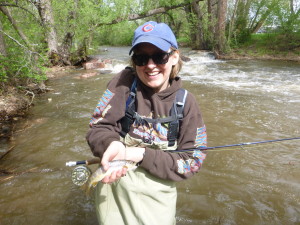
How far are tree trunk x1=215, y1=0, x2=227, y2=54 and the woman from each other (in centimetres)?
1744

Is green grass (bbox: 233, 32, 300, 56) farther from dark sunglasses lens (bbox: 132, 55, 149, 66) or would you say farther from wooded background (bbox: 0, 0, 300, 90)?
dark sunglasses lens (bbox: 132, 55, 149, 66)

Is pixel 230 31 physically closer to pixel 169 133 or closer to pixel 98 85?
pixel 98 85

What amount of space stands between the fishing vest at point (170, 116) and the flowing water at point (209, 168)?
134 cm

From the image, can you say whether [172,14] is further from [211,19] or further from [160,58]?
[160,58]

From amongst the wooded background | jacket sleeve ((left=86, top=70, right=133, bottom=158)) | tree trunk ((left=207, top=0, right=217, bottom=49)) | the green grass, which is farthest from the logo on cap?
tree trunk ((left=207, top=0, right=217, bottom=49))

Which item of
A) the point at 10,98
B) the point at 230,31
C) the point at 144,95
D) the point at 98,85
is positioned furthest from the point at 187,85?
the point at 230,31

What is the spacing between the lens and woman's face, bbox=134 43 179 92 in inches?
73.1

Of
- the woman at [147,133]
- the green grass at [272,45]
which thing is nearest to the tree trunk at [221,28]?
the green grass at [272,45]

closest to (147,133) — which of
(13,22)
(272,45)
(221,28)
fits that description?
(13,22)

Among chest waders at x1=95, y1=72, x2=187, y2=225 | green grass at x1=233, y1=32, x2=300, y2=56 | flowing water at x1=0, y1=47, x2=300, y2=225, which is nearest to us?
chest waders at x1=95, y1=72, x2=187, y2=225

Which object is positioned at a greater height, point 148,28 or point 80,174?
point 148,28

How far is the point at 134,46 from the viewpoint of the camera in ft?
5.95

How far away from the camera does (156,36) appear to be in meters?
1.79

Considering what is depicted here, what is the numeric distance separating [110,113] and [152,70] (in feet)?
1.77
